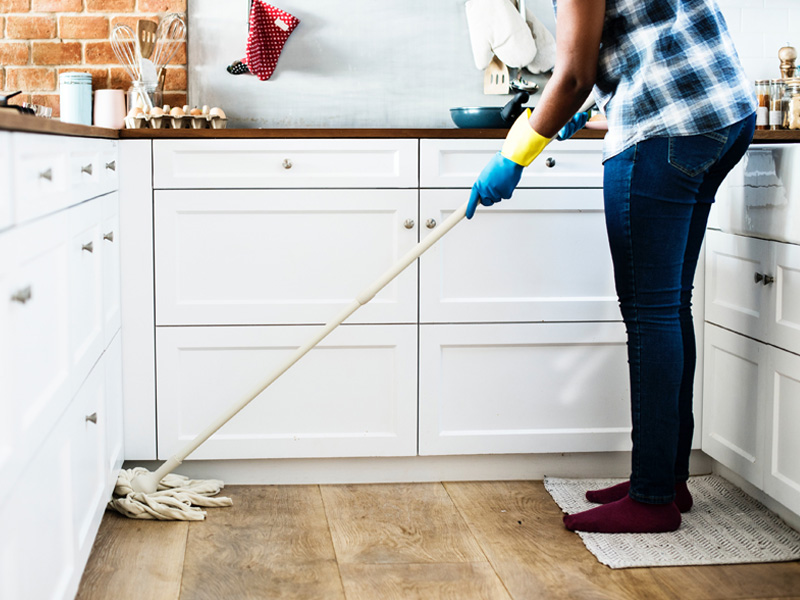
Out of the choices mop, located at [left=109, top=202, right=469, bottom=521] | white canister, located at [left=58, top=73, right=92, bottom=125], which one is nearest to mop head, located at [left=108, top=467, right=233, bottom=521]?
mop, located at [left=109, top=202, right=469, bottom=521]

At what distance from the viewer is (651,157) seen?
176 centimetres

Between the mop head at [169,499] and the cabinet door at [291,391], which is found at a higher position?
the cabinet door at [291,391]

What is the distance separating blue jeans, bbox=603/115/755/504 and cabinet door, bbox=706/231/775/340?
0.17m

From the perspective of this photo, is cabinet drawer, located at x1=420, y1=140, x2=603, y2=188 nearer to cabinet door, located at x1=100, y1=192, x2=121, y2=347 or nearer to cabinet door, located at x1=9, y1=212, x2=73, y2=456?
cabinet door, located at x1=100, y1=192, x2=121, y2=347

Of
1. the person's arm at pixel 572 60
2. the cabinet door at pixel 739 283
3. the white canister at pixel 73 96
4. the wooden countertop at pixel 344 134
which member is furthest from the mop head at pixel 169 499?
the cabinet door at pixel 739 283

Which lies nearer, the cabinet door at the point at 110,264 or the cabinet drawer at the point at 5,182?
the cabinet drawer at the point at 5,182

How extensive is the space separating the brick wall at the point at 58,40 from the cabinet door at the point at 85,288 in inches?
37.2

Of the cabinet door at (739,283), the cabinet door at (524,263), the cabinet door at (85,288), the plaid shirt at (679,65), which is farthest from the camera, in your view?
the cabinet door at (524,263)

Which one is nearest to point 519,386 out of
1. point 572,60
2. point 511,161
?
point 511,161

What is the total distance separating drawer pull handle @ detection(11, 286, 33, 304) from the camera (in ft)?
3.82

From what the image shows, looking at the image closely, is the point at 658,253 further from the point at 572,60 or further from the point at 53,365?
the point at 53,365

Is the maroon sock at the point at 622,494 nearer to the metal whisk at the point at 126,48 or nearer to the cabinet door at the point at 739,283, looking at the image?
the cabinet door at the point at 739,283

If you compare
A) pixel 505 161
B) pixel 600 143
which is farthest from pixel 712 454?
pixel 505 161

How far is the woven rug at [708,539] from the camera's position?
1.86 m
